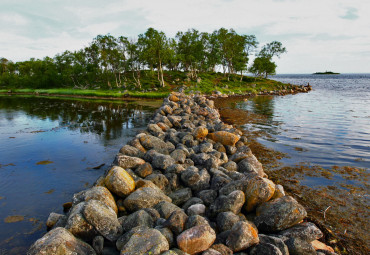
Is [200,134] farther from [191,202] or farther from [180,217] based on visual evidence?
[180,217]

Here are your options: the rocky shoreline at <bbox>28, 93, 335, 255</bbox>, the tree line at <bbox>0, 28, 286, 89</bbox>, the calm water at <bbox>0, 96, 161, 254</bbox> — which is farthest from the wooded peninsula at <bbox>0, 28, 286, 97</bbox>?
the rocky shoreline at <bbox>28, 93, 335, 255</bbox>

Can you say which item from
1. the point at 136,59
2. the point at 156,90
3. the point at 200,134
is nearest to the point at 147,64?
the point at 136,59

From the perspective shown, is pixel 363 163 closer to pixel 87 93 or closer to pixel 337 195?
pixel 337 195

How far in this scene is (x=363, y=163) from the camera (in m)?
11.5

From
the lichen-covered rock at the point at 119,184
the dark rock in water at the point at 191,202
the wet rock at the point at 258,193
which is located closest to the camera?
the wet rock at the point at 258,193

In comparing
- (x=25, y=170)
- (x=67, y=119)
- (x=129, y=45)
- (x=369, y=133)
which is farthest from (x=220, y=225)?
(x=129, y=45)

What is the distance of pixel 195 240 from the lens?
462 centimetres

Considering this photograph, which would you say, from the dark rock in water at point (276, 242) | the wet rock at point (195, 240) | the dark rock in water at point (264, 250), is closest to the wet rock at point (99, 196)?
the wet rock at point (195, 240)

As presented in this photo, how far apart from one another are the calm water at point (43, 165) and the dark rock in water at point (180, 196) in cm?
428

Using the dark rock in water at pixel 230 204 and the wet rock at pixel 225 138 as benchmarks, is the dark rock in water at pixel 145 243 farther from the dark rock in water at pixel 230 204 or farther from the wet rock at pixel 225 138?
the wet rock at pixel 225 138

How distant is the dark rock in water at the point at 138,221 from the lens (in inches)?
215

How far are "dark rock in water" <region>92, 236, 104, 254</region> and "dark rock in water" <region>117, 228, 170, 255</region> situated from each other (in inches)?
24.1

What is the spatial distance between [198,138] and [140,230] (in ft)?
28.1

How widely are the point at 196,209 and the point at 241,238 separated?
1703mm
